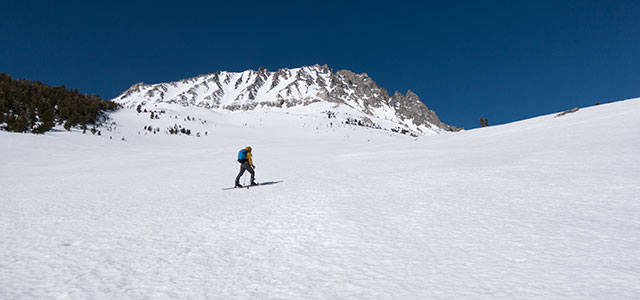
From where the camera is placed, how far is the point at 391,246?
439cm

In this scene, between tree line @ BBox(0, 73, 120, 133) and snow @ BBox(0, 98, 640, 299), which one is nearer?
snow @ BBox(0, 98, 640, 299)

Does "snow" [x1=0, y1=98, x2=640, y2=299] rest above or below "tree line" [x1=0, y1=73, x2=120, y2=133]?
below

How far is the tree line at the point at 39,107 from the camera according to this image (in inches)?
1127

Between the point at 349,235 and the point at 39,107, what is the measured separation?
135 feet

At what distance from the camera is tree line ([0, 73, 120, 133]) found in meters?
28.6

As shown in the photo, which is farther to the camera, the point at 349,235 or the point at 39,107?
the point at 39,107

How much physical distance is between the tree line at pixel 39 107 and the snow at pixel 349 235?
23.2 meters

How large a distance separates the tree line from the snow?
76.0 ft

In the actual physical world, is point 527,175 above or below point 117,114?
below

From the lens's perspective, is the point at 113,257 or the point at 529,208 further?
the point at 529,208

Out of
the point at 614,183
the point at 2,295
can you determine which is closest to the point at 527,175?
the point at 614,183

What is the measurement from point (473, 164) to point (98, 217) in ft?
37.5

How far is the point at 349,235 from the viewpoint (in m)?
4.94

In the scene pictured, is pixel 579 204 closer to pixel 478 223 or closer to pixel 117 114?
pixel 478 223
